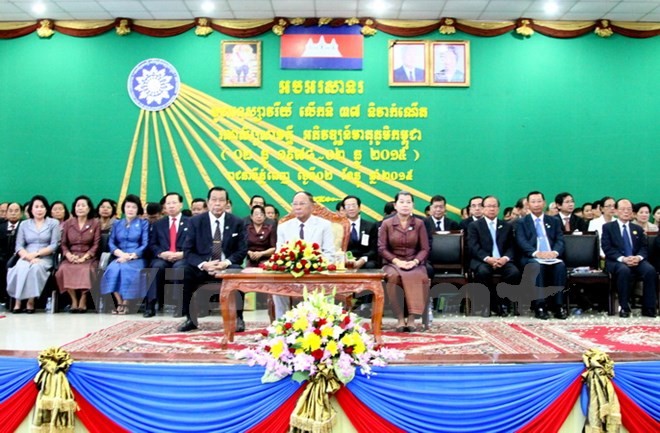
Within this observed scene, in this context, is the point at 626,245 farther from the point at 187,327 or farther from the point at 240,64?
the point at 240,64

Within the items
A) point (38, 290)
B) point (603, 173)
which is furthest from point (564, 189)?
point (38, 290)

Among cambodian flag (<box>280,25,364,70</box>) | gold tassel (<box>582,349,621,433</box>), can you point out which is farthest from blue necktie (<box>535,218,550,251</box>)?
gold tassel (<box>582,349,621,433</box>)

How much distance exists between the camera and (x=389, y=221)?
5.60 m

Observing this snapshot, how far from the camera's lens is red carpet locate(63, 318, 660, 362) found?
4.14 m

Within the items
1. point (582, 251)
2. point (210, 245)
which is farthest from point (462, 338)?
point (582, 251)

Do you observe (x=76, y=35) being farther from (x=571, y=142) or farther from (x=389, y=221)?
(x=571, y=142)

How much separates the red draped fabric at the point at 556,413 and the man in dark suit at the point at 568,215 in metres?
4.13

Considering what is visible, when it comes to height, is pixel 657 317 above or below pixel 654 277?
below

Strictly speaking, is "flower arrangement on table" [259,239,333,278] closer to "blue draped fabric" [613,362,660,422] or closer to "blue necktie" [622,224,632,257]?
"blue draped fabric" [613,362,660,422]

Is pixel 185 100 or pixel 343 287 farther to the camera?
pixel 185 100

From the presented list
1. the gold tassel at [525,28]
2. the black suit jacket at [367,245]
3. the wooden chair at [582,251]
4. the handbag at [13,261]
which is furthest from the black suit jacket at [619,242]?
the handbag at [13,261]

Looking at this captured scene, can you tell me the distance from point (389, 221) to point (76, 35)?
519 centimetres

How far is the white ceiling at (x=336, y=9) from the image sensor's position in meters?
7.37

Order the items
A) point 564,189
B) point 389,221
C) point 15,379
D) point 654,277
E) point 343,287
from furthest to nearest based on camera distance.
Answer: point 564,189 → point 654,277 → point 389,221 → point 343,287 → point 15,379
